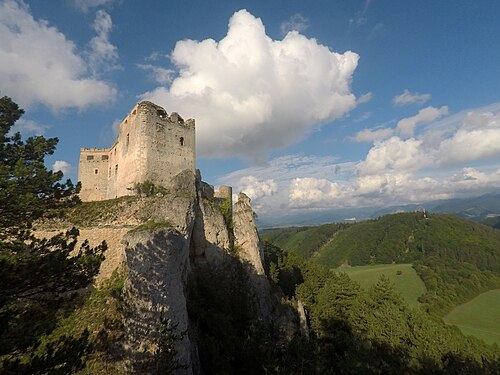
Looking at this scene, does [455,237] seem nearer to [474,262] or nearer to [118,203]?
[474,262]

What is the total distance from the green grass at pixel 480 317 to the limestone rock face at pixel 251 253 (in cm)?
6093

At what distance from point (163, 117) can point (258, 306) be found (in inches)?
Result: 752

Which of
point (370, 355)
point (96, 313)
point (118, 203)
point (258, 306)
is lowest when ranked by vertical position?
point (370, 355)

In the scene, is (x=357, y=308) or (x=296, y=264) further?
(x=296, y=264)

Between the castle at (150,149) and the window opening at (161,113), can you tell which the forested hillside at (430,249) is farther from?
the window opening at (161,113)

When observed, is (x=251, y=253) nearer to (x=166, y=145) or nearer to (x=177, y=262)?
(x=166, y=145)

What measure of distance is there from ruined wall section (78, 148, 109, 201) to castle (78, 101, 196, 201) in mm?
2878

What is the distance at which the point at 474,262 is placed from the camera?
143 meters

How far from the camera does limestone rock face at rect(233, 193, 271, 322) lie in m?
29.0

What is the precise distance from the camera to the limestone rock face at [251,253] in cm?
2902

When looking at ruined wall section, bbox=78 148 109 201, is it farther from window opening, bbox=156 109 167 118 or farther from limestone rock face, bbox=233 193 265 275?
limestone rock face, bbox=233 193 265 275

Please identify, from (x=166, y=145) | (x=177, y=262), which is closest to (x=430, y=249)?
(x=166, y=145)

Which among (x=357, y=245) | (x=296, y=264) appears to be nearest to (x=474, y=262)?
(x=357, y=245)

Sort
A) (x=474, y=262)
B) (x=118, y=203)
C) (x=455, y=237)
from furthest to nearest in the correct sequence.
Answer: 1. (x=455, y=237)
2. (x=474, y=262)
3. (x=118, y=203)
